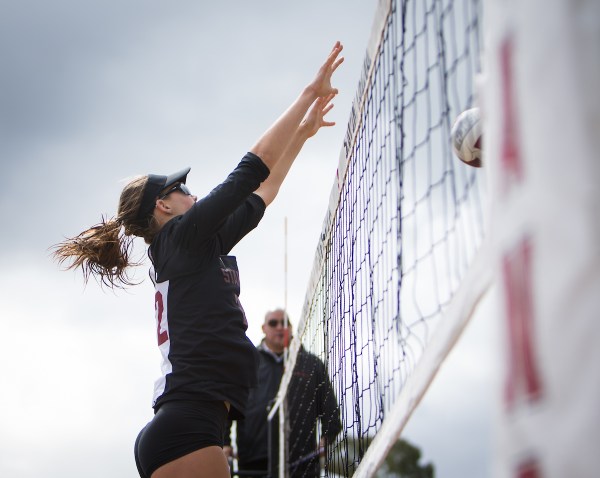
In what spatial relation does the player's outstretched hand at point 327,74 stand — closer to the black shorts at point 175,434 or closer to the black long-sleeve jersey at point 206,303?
the black long-sleeve jersey at point 206,303

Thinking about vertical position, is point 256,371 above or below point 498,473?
above

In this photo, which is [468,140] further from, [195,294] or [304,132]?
[195,294]

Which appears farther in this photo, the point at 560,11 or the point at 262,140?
the point at 262,140

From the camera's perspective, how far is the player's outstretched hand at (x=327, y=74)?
4008mm

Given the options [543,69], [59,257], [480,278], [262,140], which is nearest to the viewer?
[543,69]

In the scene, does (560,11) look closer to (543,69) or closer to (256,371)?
(543,69)

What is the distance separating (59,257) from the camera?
12.9 feet

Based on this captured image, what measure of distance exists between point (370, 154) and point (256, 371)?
1261mm

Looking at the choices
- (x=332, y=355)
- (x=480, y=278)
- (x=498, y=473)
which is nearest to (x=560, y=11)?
(x=498, y=473)

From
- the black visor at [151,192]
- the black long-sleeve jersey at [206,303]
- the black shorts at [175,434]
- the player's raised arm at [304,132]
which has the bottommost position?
the black shorts at [175,434]

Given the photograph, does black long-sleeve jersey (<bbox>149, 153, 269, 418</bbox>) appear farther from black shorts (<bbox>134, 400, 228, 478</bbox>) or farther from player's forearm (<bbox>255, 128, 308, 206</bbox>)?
player's forearm (<bbox>255, 128, 308, 206</bbox>)

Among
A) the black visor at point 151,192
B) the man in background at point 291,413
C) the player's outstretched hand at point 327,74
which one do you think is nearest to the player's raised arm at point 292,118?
the player's outstretched hand at point 327,74

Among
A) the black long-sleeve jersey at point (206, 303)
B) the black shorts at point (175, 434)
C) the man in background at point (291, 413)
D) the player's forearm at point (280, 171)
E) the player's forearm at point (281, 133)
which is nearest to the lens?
the black shorts at point (175, 434)

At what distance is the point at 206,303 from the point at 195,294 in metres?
0.06
